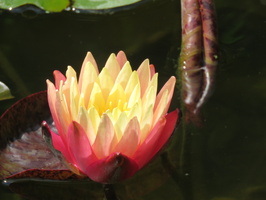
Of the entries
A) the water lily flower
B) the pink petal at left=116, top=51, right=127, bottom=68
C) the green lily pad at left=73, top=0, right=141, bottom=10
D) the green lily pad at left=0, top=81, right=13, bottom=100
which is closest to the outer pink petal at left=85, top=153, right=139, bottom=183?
the water lily flower

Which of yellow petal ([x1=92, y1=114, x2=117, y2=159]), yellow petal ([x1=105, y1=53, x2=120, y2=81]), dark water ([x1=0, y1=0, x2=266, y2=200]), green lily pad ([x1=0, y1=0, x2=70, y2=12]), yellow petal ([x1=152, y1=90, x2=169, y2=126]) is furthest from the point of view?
green lily pad ([x1=0, y1=0, x2=70, y2=12])

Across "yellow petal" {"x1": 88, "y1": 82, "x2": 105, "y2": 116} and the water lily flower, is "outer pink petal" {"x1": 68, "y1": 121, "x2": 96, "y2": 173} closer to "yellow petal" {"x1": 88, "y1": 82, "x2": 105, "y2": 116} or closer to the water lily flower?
the water lily flower

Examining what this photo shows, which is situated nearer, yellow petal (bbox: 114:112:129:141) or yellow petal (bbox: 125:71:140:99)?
yellow petal (bbox: 114:112:129:141)

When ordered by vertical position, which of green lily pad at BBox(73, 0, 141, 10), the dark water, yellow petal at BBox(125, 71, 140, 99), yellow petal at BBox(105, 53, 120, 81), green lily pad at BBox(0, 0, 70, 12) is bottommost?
the dark water

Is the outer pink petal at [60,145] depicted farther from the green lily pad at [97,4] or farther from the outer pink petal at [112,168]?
the green lily pad at [97,4]

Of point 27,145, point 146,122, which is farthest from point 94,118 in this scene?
point 27,145

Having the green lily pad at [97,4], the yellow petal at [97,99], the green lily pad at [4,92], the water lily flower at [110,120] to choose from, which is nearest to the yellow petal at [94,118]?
the water lily flower at [110,120]

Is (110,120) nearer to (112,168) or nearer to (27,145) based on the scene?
(112,168)

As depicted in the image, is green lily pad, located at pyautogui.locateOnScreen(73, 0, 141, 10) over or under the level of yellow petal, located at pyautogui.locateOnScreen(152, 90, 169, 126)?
over

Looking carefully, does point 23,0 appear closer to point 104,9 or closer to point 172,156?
point 104,9
